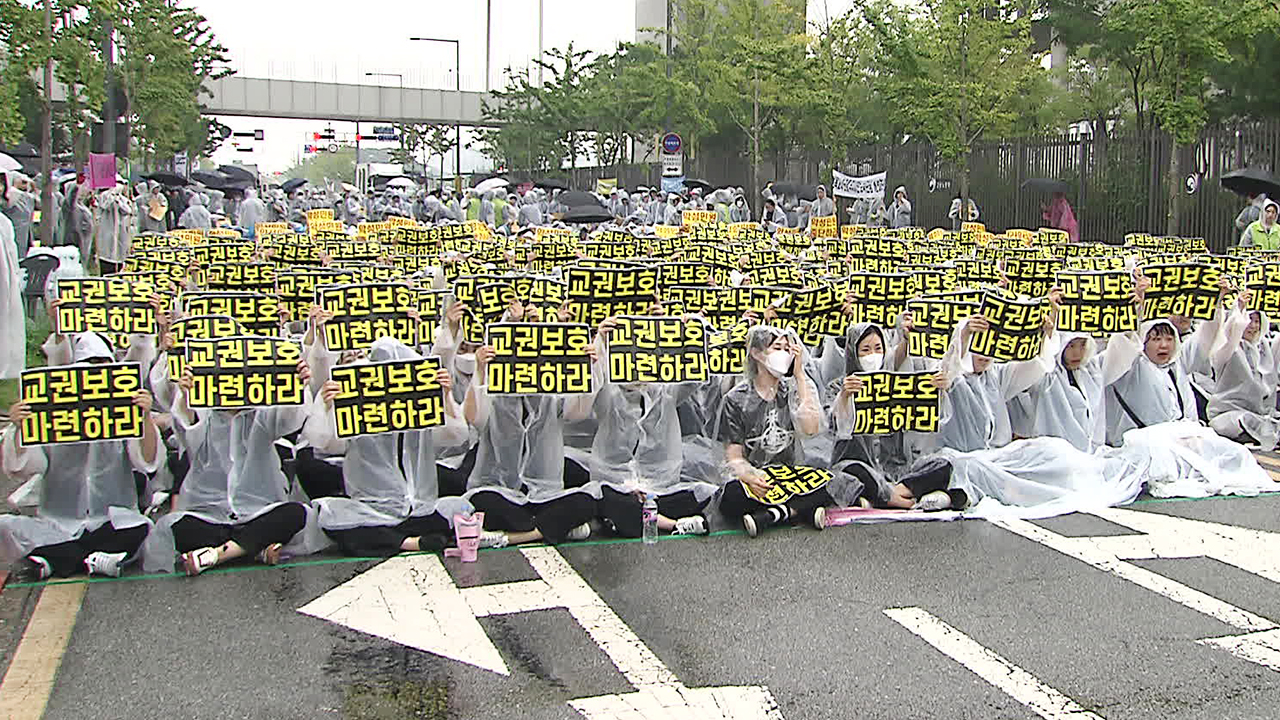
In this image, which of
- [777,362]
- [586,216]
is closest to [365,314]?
[777,362]

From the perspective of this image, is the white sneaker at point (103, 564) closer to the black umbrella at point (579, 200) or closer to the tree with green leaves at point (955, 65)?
the tree with green leaves at point (955, 65)

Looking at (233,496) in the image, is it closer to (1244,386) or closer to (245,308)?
(245,308)

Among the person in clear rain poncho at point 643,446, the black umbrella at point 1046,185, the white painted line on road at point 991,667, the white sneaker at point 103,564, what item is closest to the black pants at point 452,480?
the person in clear rain poncho at point 643,446

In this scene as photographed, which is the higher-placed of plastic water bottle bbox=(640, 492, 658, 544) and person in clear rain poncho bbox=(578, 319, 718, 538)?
person in clear rain poncho bbox=(578, 319, 718, 538)

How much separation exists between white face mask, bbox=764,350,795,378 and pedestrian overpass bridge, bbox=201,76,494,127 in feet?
193

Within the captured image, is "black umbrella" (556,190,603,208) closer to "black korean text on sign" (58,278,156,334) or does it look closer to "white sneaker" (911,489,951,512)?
"black korean text on sign" (58,278,156,334)

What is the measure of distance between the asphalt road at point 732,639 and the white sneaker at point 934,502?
0.57 m

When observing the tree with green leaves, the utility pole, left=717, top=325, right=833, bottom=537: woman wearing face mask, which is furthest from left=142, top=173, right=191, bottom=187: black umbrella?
left=717, top=325, right=833, bottom=537: woman wearing face mask

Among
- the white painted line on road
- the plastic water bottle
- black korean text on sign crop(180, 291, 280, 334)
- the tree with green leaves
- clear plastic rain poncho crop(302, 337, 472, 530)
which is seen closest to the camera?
the white painted line on road

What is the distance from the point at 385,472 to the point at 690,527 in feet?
5.75

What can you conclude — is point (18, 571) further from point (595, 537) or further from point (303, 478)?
point (595, 537)

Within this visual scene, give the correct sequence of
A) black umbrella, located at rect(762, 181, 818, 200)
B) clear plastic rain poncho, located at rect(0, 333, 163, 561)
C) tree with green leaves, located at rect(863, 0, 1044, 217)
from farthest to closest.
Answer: black umbrella, located at rect(762, 181, 818, 200) → tree with green leaves, located at rect(863, 0, 1044, 217) → clear plastic rain poncho, located at rect(0, 333, 163, 561)

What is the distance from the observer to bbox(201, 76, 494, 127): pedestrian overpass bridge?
66312 mm

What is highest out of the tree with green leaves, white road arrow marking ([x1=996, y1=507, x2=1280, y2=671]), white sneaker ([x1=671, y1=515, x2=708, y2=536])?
the tree with green leaves
